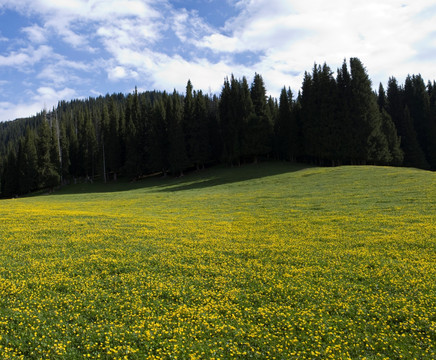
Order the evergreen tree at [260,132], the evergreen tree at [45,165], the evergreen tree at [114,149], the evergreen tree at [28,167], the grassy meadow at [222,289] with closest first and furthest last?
the grassy meadow at [222,289], the evergreen tree at [260,132], the evergreen tree at [45,165], the evergreen tree at [28,167], the evergreen tree at [114,149]

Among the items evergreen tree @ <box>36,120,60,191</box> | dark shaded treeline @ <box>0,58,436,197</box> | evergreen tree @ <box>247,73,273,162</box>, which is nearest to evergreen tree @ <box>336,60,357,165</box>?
dark shaded treeline @ <box>0,58,436,197</box>

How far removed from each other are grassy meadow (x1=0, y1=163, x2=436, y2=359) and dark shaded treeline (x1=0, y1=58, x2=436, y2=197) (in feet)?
142

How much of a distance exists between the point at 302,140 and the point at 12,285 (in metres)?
64.6

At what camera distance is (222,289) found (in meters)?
9.69

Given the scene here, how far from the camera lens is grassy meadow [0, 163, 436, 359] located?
6.79 m

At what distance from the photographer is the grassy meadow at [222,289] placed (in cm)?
679

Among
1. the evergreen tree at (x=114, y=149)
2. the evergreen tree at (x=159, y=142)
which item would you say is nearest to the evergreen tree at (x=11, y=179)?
the evergreen tree at (x=114, y=149)

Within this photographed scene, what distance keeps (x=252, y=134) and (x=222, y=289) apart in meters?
59.5

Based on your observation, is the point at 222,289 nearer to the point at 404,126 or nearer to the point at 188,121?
the point at 188,121

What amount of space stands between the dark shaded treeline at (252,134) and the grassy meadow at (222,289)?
142ft

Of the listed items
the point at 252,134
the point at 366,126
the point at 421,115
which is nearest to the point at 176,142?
the point at 252,134

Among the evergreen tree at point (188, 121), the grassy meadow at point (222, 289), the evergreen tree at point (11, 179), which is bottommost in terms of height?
the grassy meadow at point (222, 289)

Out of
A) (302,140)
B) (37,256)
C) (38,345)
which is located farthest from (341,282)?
(302,140)

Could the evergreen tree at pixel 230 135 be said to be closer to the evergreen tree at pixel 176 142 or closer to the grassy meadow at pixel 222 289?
the evergreen tree at pixel 176 142
